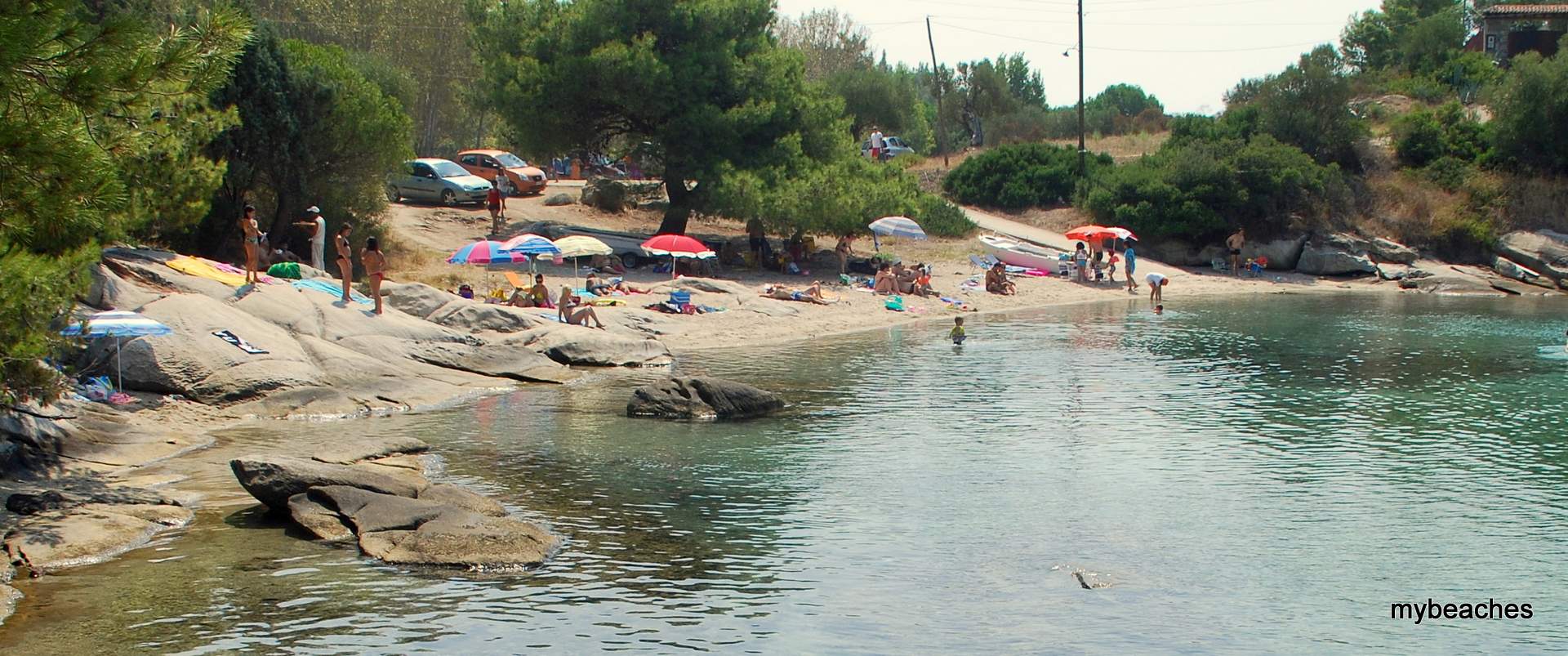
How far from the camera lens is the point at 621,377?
29141 millimetres

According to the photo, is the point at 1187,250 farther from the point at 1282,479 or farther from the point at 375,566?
the point at 375,566

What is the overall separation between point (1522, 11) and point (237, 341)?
233ft

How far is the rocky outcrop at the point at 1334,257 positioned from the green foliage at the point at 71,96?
50715mm

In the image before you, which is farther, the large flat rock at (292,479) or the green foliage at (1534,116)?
the green foliage at (1534,116)

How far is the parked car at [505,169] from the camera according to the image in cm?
5531

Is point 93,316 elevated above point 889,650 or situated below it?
above

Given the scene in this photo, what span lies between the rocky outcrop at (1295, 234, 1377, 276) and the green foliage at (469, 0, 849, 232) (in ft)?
70.0

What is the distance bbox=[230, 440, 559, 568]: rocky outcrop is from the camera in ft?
49.5

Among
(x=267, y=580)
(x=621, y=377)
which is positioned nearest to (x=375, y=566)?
(x=267, y=580)

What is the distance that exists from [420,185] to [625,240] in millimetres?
10642

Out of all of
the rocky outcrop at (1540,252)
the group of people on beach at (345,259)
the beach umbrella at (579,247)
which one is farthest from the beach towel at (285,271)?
the rocky outcrop at (1540,252)

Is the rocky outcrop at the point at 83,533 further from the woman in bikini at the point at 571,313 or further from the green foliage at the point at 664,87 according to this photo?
the green foliage at the point at 664,87

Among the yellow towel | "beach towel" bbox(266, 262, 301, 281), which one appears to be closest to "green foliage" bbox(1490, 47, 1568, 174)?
"beach towel" bbox(266, 262, 301, 281)

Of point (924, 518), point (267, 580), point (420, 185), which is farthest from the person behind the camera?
point (420, 185)
